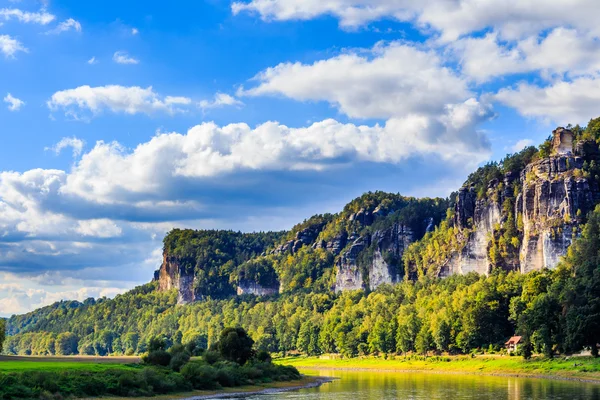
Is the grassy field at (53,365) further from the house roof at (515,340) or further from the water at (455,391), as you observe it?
the house roof at (515,340)

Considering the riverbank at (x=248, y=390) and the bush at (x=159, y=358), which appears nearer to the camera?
the riverbank at (x=248, y=390)

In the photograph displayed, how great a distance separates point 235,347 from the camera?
141500mm

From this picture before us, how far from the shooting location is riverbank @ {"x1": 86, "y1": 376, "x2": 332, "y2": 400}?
100 meters

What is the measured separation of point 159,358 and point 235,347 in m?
21.1

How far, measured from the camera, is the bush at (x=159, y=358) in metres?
123

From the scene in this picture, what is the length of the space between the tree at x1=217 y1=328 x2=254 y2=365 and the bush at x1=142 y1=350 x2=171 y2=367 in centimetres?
1809

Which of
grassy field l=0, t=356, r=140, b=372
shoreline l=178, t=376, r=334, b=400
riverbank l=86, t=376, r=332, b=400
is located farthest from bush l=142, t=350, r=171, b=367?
shoreline l=178, t=376, r=334, b=400

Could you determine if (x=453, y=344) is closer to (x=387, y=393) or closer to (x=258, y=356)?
(x=258, y=356)

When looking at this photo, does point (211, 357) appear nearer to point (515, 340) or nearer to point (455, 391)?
point (455, 391)

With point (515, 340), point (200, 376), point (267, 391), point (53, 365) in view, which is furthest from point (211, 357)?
point (515, 340)

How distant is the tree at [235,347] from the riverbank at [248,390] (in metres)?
11.3

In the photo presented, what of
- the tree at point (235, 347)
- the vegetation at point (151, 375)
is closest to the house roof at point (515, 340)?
the vegetation at point (151, 375)

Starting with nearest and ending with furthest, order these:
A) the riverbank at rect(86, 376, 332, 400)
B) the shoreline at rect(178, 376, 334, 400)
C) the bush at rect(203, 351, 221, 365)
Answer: the riverbank at rect(86, 376, 332, 400) < the shoreline at rect(178, 376, 334, 400) < the bush at rect(203, 351, 221, 365)

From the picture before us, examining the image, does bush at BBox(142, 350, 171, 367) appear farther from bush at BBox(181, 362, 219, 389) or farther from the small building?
the small building
